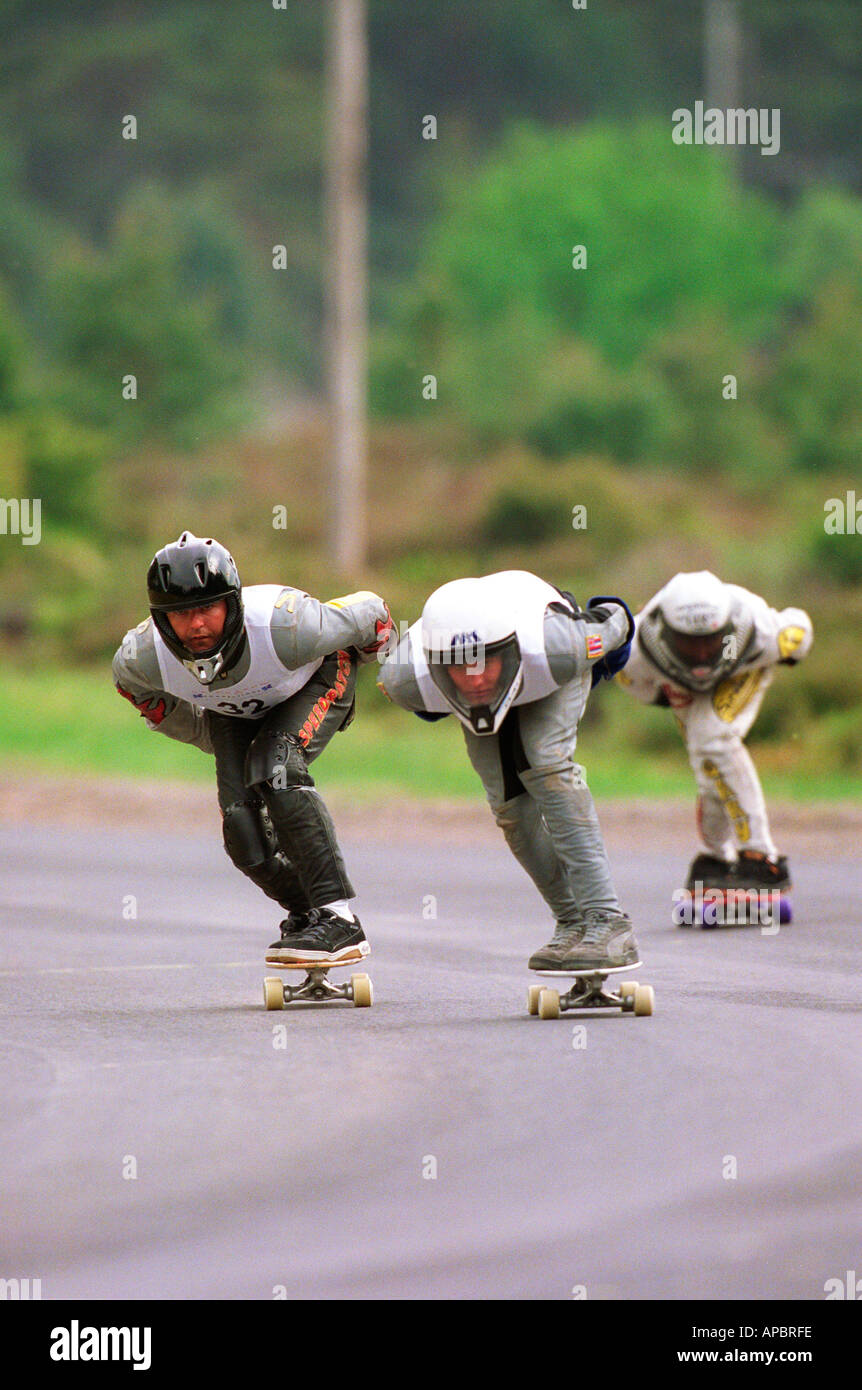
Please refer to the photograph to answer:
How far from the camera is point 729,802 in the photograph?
11.4 m

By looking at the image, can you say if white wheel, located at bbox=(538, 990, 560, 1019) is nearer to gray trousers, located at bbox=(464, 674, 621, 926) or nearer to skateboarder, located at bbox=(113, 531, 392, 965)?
gray trousers, located at bbox=(464, 674, 621, 926)

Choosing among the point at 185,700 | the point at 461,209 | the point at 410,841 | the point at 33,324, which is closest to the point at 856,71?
the point at 461,209

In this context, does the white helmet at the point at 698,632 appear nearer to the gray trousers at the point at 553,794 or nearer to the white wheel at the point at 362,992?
the gray trousers at the point at 553,794

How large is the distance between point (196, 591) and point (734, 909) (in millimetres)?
4368

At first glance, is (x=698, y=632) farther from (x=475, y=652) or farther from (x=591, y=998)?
(x=475, y=652)

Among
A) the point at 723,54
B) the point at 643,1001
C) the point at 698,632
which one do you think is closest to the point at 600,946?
the point at 643,1001

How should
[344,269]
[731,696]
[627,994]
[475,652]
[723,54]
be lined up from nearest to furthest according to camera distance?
[475,652] → [627,994] → [731,696] → [344,269] → [723,54]

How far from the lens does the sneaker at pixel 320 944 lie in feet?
28.1

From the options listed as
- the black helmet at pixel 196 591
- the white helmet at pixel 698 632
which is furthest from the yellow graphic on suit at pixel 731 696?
the black helmet at pixel 196 591

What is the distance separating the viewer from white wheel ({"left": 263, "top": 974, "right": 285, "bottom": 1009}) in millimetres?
8625

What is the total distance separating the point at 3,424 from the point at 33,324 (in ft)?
90.5

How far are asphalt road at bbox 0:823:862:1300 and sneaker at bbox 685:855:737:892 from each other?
74cm

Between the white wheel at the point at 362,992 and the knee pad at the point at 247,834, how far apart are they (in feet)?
2.04
